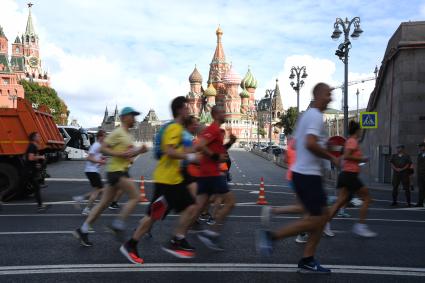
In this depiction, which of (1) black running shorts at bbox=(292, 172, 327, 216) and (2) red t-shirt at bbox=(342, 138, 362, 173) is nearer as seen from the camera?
(1) black running shorts at bbox=(292, 172, 327, 216)

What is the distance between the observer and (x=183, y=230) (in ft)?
21.6

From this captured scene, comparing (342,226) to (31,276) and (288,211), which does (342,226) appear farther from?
(31,276)

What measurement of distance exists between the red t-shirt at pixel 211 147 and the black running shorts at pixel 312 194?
2085 millimetres

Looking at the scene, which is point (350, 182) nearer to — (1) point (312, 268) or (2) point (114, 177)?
(1) point (312, 268)

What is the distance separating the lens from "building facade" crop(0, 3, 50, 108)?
114 meters

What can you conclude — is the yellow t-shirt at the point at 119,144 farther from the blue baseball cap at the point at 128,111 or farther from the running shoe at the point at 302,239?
the running shoe at the point at 302,239

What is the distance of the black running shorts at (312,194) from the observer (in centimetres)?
559

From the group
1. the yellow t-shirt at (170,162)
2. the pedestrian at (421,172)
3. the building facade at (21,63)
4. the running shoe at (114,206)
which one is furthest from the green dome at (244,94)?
the yellow t-shirt at (170,162)

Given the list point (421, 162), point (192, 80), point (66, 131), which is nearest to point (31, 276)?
point (421, 162)

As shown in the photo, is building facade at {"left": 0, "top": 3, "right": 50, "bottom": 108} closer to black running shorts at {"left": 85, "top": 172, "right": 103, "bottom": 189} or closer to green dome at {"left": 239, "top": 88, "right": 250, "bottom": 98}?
green dome at {"left": 239, "top": 88, "right": 250, "bottom": 98}

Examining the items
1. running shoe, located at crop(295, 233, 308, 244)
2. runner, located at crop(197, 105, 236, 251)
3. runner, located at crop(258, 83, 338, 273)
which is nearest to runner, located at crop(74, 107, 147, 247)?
runner, located at crop(197, 105, 236, 251)

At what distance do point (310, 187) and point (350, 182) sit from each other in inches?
129

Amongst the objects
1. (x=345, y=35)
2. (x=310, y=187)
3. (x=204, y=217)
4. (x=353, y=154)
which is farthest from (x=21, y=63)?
(x=310, y=187)

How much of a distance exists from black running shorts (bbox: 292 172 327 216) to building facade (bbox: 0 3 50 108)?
367ft
